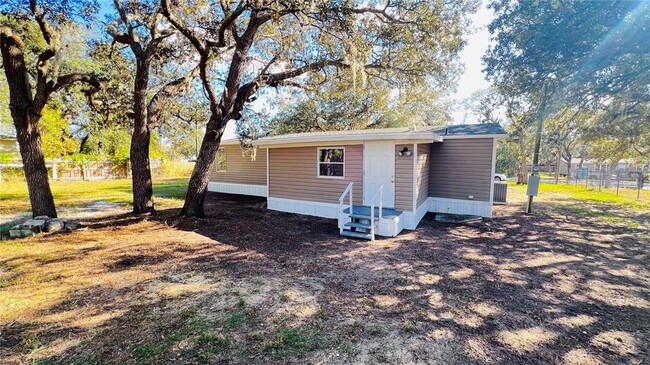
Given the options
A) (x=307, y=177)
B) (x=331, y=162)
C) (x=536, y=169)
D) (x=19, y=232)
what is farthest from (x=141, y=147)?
(x=536, y=169)

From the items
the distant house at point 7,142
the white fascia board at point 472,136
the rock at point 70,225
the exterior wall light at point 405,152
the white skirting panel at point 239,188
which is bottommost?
the rock at point 70,225

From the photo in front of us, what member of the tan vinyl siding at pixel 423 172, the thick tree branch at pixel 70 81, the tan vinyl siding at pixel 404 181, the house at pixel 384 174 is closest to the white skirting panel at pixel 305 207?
the house at pixel 384 174

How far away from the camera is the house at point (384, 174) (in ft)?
24.0

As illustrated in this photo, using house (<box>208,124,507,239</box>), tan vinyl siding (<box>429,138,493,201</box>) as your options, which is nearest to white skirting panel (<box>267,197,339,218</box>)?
house (<box>208,124,507,239</box>)

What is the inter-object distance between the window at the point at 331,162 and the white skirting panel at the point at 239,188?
4.62 meters

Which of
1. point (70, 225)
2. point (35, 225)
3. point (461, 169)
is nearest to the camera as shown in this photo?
point (35, 225)

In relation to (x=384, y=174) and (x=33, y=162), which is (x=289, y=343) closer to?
(x=384, y=174)

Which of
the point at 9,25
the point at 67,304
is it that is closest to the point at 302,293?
the point at 67,304

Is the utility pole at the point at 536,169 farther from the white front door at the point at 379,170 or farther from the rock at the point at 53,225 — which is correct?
the rock at the point at 53,225

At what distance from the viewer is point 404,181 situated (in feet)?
24.4

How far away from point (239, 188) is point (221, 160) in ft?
6.14

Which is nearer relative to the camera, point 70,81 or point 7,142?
point 70,81

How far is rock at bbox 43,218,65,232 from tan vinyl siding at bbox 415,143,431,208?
335 inches

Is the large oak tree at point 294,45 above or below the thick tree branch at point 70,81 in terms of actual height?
above
